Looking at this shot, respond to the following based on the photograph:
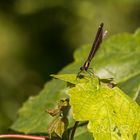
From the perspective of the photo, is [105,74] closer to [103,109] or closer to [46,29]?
[103,109]

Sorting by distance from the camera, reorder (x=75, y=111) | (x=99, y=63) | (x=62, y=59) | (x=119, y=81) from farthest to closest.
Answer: (x=62, y=59), (x=99, y=63), (x=119, y=81), (x=75, y=111)

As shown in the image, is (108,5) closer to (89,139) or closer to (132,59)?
(132,59)

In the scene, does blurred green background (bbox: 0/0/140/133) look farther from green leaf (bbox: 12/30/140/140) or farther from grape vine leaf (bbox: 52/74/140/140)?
grape vine leaf (bbox: 52/74/140/140)

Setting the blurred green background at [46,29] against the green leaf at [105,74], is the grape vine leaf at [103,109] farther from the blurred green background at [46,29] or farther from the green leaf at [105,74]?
the blurred green background at [46,29]

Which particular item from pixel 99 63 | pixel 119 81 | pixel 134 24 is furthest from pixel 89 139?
pixel 134 24

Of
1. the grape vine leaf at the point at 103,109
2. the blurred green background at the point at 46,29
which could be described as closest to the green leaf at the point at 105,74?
the grape vine leaf at the point at 103,109

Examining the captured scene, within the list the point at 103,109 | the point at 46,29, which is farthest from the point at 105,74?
the point at 46,29
